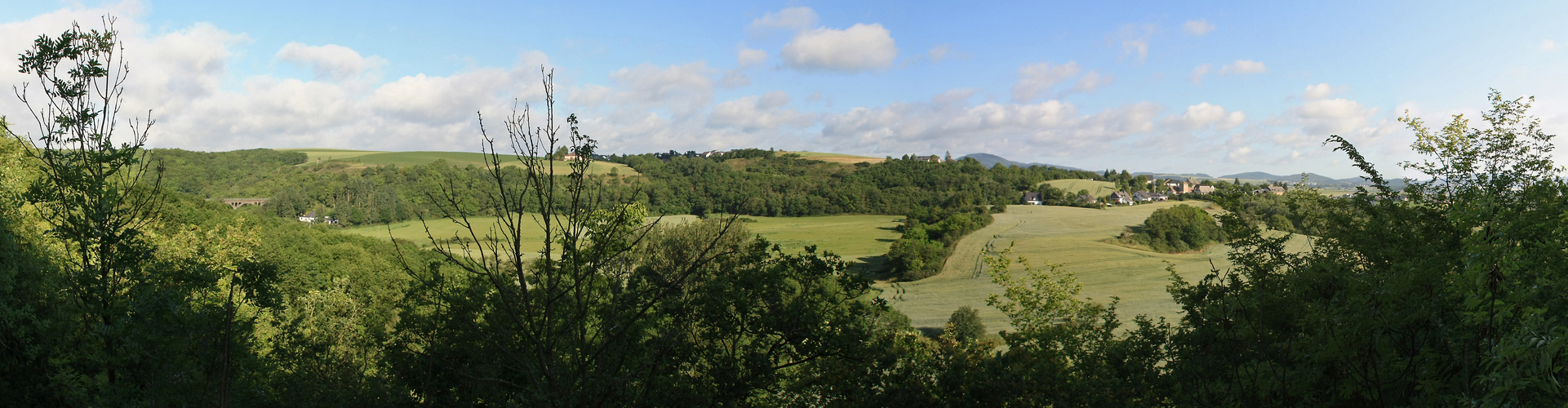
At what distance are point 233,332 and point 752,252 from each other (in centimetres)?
584

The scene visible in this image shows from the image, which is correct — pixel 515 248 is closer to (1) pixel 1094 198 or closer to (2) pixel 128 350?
(2) pixel 128 350

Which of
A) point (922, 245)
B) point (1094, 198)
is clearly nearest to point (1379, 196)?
point (922, 245)

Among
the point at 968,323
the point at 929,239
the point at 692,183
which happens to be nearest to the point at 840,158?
the point at 692,183

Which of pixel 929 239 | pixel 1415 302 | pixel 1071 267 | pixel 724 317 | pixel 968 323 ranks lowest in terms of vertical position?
pixel 968 323

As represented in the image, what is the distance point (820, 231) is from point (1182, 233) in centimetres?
3636

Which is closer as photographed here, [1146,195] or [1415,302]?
[1415,302]

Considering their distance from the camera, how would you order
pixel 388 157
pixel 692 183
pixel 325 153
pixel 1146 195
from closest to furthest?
pixel 1146 195 → pixel 692 183 → pixel 388 157 → pixel 325 153

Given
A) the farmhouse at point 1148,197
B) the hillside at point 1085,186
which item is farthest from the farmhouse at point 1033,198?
the farmhouse at point 1148,197

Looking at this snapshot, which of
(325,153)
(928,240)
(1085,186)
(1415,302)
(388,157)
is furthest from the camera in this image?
(325,153)

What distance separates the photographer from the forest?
371 cm

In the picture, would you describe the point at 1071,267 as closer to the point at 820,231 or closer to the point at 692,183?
the point at 820,231

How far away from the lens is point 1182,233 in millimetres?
57906

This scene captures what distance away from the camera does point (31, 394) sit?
7324 millimetres

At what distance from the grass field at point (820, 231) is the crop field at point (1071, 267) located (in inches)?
376
